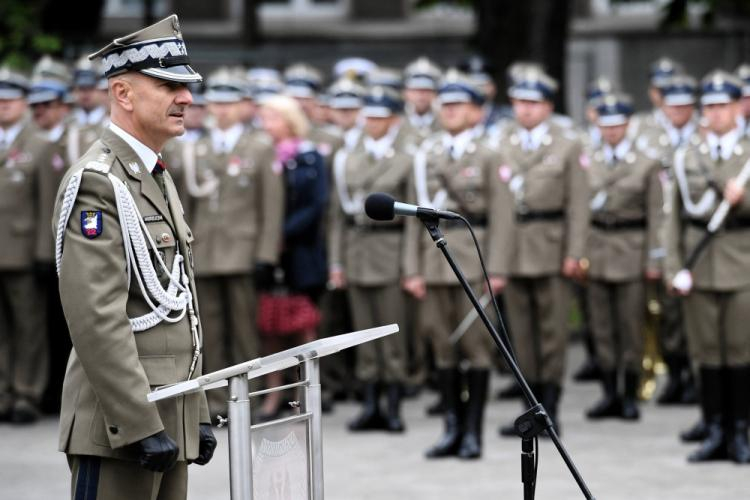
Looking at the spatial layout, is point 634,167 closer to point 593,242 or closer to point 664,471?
point 593,242

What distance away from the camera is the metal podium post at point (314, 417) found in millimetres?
4422

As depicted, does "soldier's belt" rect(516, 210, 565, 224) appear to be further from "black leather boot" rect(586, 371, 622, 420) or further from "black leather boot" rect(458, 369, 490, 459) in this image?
"black leather boot" rect(586, 371, 622, 420)

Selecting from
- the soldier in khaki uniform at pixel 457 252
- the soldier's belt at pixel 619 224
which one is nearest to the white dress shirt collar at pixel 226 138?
the soldier in khaki uniform at pixel 457 252

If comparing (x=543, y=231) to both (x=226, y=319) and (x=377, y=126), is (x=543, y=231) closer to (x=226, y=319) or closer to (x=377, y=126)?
(x=377, y=126)

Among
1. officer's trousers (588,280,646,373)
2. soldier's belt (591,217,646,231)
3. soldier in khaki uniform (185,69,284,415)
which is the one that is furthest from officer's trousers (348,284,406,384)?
soldier's belt (591,217,646,231)

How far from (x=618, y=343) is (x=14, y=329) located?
4228 millimetres

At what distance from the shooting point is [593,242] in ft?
34.2

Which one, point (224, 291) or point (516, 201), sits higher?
point (516, 201)

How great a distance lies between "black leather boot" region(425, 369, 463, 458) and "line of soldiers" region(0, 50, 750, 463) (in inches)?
Result: 0.5

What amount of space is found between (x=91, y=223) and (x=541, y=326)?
5.71 m

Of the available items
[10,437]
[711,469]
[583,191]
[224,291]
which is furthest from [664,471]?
[10,437]

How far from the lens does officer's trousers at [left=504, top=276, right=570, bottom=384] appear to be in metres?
9.45

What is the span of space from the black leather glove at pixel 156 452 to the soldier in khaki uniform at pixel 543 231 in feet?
17.9

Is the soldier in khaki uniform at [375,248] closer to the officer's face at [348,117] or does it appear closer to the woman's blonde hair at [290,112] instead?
the woman's blonde hair at [290,112]
